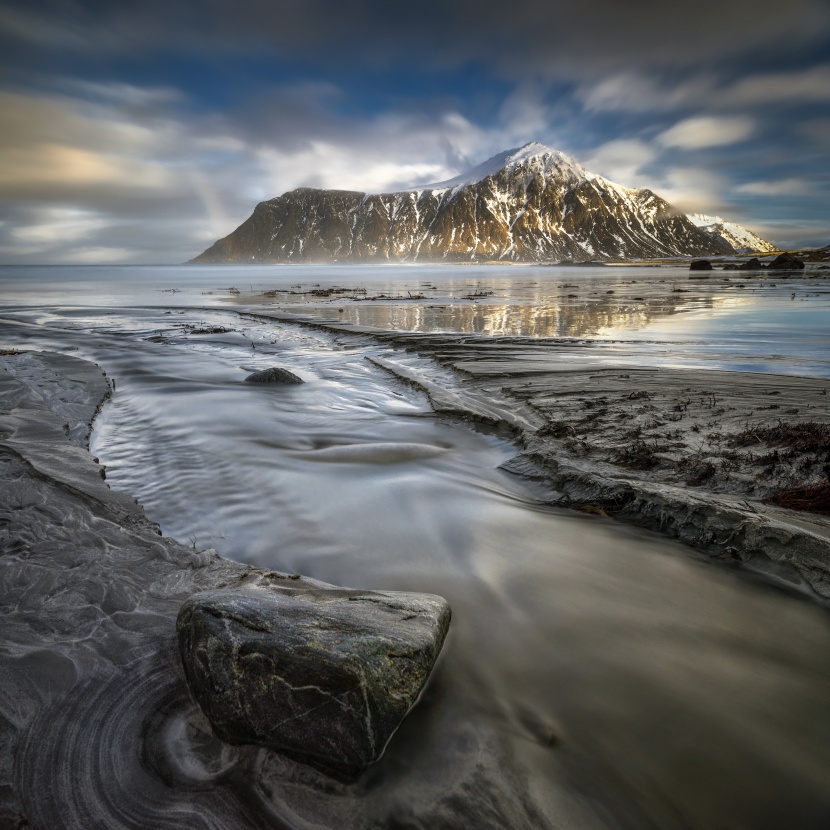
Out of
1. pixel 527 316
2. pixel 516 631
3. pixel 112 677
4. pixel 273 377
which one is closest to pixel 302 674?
pixel 112 677

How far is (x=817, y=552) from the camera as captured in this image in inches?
143

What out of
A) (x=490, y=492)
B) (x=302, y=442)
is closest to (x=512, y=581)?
(x=490, y=492)

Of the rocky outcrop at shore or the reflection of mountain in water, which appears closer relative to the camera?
the rocky outcrop at shore

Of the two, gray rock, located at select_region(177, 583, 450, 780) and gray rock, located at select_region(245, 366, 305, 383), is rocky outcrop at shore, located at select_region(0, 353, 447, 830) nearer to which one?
gray rock, located at select_region(177, 583, 450, 780)

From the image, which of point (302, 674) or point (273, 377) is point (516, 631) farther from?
point (273, 377)

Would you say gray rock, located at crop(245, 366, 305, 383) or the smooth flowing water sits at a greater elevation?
gray rock, located at crop(245, 366, 305, 383)

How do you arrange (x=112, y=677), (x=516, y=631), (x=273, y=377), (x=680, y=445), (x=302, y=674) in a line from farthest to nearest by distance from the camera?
(x=273, y=377)
(x=680, y=445)
(x=516, y=631)
(x=112, y=677)
(x=302, y=674)

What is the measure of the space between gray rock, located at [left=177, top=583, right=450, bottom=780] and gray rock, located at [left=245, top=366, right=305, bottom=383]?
26.2ft

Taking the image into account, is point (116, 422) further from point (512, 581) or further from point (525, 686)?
point (525, 686)

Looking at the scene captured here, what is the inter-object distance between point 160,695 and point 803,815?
3271mm

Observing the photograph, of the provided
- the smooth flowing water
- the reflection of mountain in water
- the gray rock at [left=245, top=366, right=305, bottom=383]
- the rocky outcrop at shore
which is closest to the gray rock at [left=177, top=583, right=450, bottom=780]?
the rocky outcrop at shore

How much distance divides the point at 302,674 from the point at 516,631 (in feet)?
5.46

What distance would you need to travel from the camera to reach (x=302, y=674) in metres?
2.50

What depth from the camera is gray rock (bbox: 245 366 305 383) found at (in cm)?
1059
